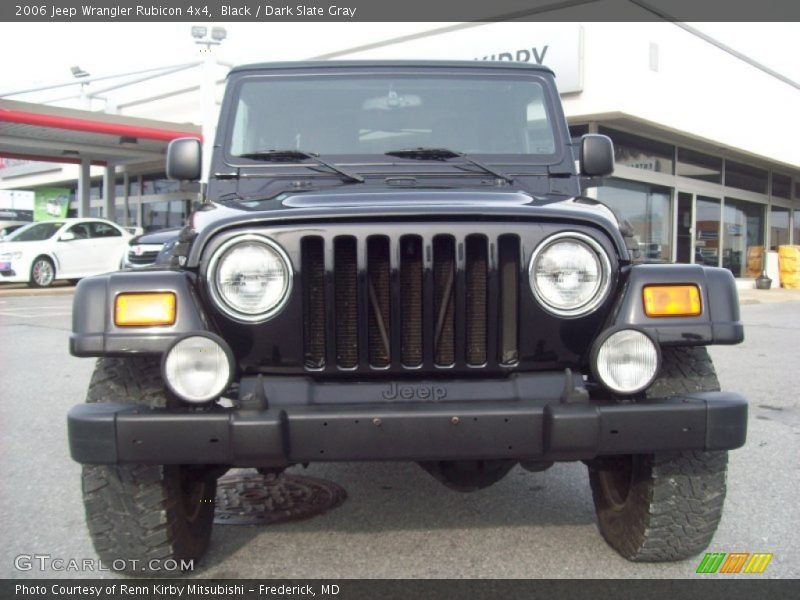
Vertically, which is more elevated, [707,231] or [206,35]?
[206,35]

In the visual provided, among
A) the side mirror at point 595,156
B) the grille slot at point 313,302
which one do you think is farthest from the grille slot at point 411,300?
the side mirror at point 595,156

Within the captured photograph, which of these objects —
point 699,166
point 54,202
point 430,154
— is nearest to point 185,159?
point 430,154

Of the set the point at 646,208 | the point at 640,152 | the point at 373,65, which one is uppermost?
the point at 640,152

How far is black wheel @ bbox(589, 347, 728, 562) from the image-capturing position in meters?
2.68

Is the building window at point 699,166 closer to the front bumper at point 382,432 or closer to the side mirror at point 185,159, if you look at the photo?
the side mirror at point 185,159

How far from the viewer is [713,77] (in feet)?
63.4

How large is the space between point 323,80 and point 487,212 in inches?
63.3

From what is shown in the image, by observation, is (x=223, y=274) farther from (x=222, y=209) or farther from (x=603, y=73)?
(x=603, y=73)

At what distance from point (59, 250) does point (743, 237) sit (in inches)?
779

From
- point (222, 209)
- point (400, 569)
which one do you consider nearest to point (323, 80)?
point (222, 209)

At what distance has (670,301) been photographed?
2.56 meters

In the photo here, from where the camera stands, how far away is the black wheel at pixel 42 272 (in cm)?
1736

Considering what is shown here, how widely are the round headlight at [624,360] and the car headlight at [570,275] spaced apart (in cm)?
17

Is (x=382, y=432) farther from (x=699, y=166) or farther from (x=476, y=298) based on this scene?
(x=699, y=166)
